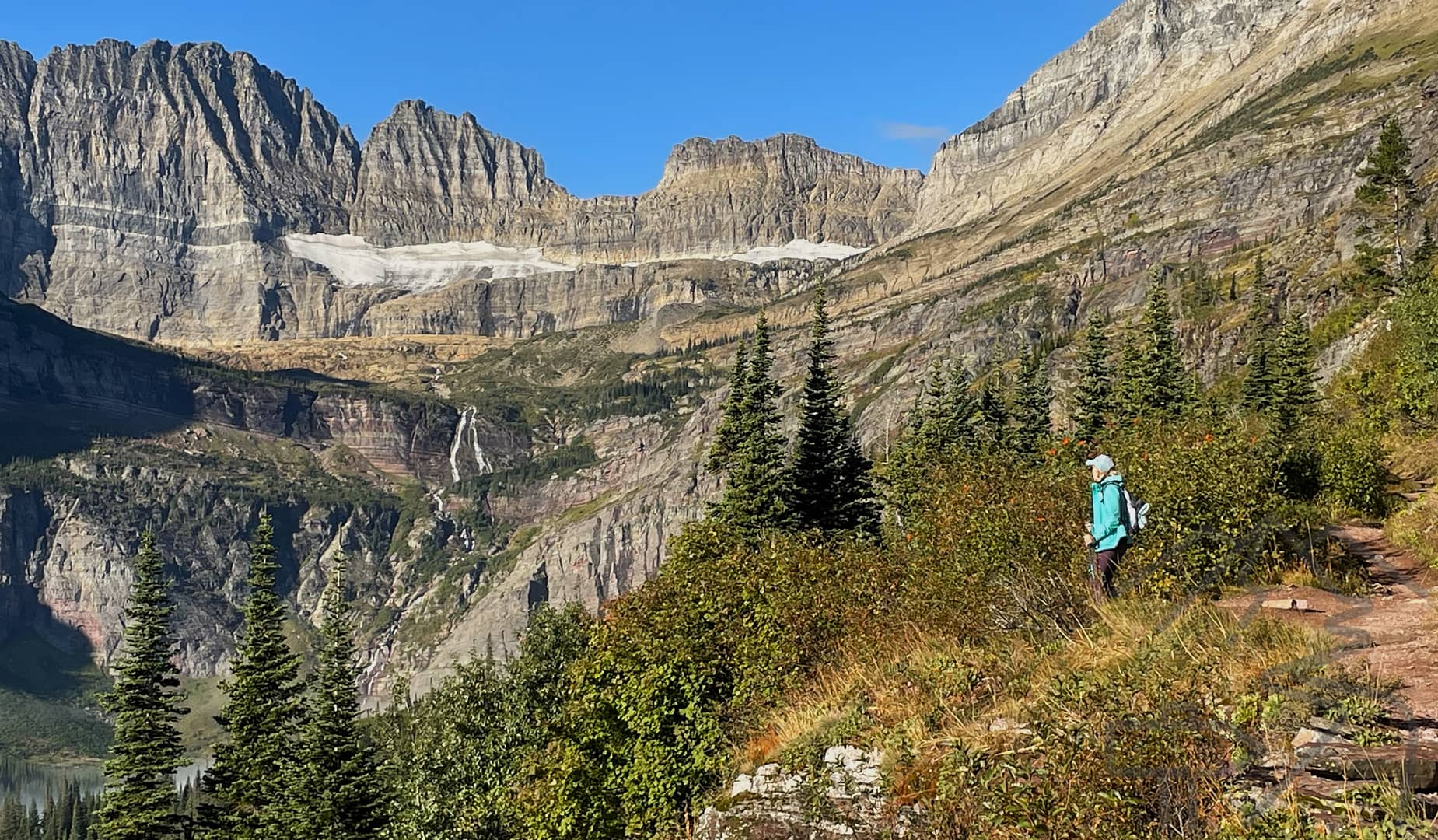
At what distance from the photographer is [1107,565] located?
46.2ft

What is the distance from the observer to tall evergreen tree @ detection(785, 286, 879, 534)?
167 ft

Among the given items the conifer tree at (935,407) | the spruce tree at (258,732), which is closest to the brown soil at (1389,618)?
the spruce tree at (258,732)

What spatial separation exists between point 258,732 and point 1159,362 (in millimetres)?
55244

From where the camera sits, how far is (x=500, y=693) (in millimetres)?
60219

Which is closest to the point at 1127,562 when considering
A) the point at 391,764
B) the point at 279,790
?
the point at 279,790

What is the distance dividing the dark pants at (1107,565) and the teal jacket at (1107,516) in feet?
0.26

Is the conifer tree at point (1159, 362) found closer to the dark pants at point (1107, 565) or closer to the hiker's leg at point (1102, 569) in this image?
the dark pants at point (1107, 565)

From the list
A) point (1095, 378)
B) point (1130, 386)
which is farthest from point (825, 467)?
point (1095, 378)

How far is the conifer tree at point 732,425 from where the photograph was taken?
52269 millimetres

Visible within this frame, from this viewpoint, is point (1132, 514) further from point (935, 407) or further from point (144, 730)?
point (935, 407)

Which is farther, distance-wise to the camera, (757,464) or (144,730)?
(757,464)

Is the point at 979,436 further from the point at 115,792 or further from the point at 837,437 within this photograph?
the point at 115,792

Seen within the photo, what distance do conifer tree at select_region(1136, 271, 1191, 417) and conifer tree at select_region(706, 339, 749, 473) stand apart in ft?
79.0

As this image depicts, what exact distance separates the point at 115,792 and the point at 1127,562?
161 ft
